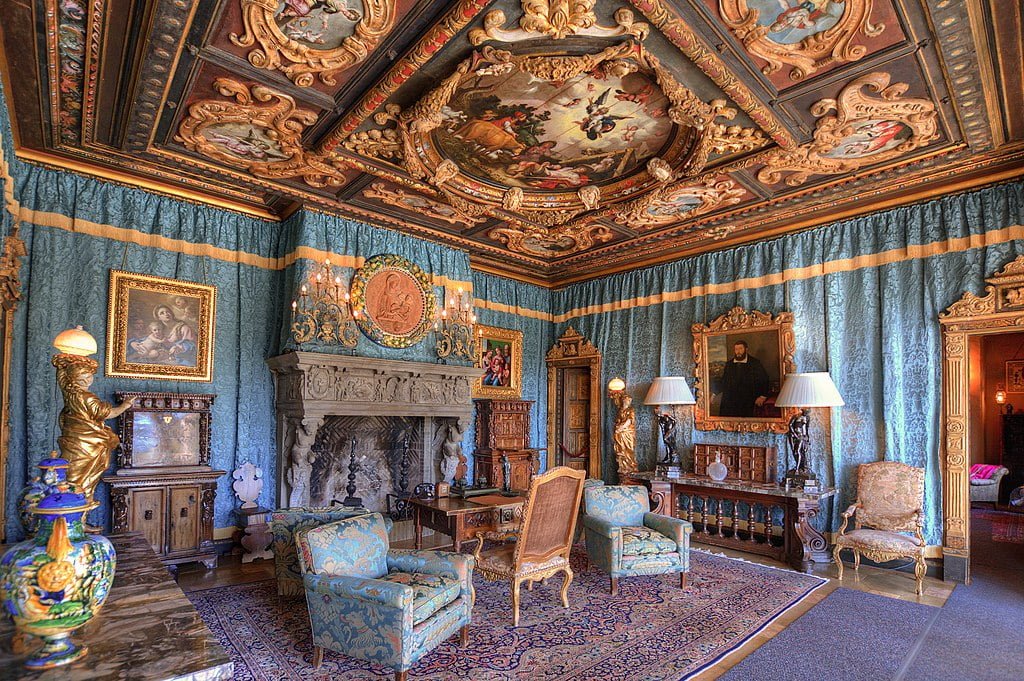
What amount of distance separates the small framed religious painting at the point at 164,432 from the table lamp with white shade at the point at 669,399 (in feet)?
17.1

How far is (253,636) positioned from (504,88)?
435 cm

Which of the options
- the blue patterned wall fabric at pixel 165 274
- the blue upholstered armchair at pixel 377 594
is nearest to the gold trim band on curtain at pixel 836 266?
the blue patterned wall fabric at pixel 165 274

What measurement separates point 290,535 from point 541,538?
1940mm

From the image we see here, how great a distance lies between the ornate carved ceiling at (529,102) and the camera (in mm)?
3369

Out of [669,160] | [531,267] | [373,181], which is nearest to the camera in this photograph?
[669,160]

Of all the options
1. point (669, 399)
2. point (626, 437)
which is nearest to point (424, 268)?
point (669, 399)

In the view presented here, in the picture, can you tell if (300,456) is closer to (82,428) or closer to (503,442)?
(503,442)

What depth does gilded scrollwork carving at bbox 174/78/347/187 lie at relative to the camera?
427 centimetres

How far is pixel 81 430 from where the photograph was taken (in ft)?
8.62

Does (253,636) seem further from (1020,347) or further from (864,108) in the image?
(1020,347)

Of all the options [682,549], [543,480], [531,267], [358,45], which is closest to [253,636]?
[543,480]

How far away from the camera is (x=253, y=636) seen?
12.7 feet

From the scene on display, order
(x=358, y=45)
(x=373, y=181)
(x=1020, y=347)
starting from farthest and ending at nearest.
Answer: (x=1020, y=347)
(x=373, y=181)
(x=358, y=45)

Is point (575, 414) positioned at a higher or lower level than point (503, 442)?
higher
